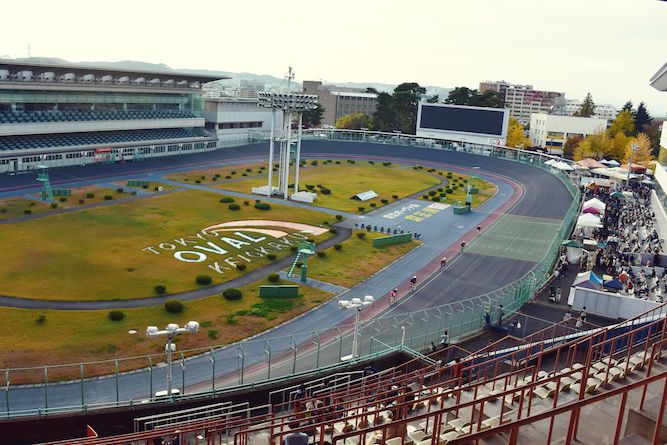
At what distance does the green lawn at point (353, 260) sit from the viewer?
43.4m

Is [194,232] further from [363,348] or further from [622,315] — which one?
[622,315]

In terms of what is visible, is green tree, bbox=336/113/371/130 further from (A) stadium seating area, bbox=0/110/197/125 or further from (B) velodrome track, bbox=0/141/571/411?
(A) stadium seating area, bbox=0/110/197/125

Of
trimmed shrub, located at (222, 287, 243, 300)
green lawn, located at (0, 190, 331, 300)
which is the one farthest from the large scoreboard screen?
trimmed shrub, located at (222, 287, 243, 300)

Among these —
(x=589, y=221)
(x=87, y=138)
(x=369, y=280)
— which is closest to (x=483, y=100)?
(x=589, y=221)

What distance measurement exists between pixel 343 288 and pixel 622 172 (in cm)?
6141

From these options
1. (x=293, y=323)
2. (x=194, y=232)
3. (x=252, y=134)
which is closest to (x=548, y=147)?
(x=252, y=134)

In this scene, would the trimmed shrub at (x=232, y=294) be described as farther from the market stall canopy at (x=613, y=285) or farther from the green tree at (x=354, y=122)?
the green tree at (x=354, y=122)

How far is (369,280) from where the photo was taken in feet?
142

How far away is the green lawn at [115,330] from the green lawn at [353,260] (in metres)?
5.30

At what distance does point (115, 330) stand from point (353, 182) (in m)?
55.1

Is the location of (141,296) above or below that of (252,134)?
below

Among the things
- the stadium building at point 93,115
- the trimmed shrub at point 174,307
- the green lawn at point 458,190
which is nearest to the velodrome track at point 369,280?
the stadium building at point 93,115

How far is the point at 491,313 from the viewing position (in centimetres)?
3447

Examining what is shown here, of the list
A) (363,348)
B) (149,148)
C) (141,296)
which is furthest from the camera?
(149,148)
